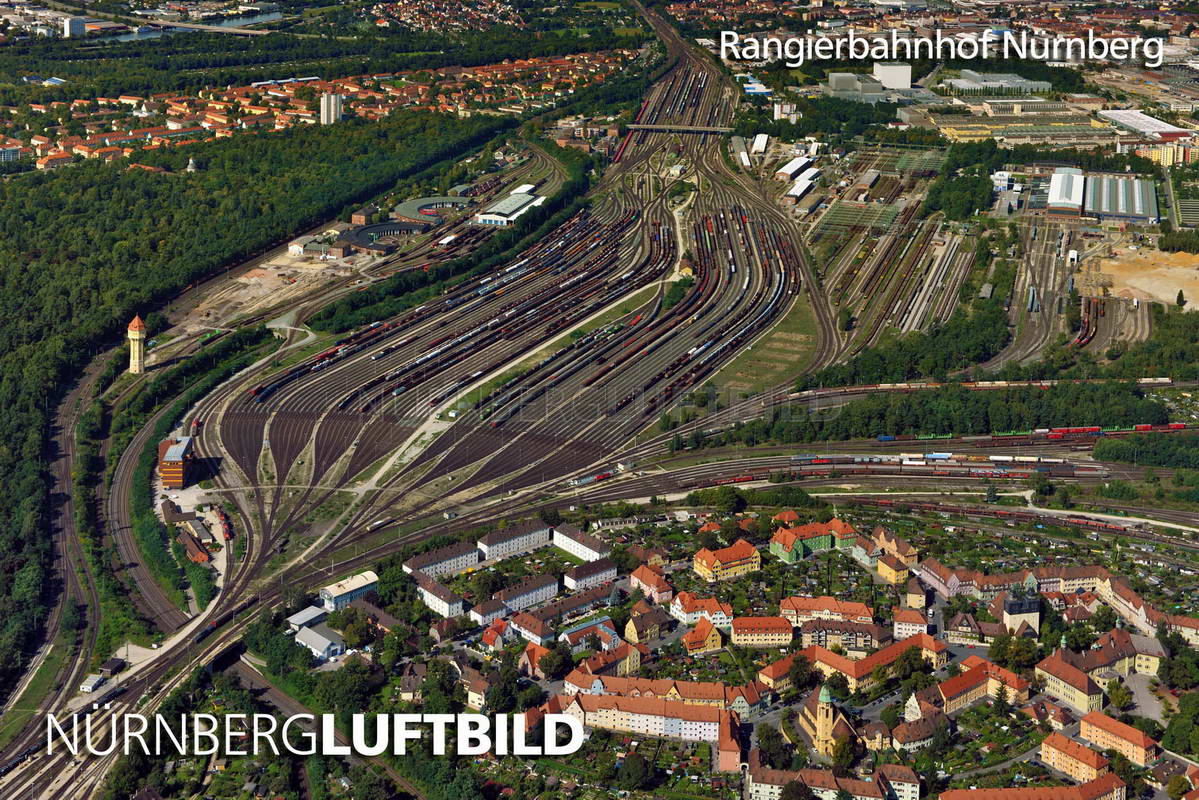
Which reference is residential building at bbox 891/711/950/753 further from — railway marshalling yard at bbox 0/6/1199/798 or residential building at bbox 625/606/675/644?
railway marshalling yard at bbox 0/6/1199/798

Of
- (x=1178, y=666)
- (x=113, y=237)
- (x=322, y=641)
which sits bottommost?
(x=113, y=237)

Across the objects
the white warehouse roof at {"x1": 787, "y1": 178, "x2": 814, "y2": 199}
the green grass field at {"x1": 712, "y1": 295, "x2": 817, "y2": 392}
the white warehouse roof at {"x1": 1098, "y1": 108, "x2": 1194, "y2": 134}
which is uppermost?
the white warehouse roof at {"x1": 1098, "y1": 108, "x2": 1194, "y2": 134}

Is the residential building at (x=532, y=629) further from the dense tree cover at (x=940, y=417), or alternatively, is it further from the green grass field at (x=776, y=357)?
the green grass field at (x=776, y=357)

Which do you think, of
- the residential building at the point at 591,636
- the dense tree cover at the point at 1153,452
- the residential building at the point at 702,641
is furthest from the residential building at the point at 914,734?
the dense tree cover at the point at 1153,452

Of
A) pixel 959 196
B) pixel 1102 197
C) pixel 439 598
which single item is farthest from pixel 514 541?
pixel 1102 197

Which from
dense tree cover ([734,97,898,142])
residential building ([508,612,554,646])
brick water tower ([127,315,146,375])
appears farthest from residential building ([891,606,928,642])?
dense tree cover ([734,97,898,142])

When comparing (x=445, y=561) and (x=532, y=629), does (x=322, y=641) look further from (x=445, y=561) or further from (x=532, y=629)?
(x=532, y=629)
